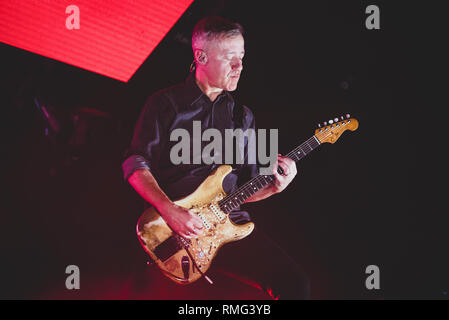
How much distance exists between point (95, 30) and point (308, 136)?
1782 millimetres

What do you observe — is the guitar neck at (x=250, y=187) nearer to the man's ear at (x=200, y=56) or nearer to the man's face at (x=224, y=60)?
the man's face at (x=224, y=60)

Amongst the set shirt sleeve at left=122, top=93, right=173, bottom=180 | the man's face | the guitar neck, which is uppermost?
the man's face

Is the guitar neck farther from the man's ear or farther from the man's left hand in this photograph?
the man's ear

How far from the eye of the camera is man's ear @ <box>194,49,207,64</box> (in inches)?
88.1

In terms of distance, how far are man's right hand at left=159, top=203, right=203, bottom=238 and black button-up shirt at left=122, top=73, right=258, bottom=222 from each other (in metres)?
0.22

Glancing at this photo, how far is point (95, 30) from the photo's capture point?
253 cm

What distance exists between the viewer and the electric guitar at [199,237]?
1.99m

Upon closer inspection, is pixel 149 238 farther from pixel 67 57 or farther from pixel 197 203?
pixel 67 57

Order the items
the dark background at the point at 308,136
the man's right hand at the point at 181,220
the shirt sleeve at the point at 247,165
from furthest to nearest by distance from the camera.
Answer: the dark background at the point at 308,136
the shirt sleeve at the point at 247,165
the man's right hand at the point at 181,220

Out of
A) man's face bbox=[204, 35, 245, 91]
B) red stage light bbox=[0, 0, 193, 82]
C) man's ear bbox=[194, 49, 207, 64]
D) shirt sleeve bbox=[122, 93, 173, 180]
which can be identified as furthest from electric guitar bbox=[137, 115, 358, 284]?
red stage light bbox=[0, 0, 193, 82]

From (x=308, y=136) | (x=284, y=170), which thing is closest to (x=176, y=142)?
(x=284, y=170)

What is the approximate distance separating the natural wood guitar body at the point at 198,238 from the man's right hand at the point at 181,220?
6 centimetres

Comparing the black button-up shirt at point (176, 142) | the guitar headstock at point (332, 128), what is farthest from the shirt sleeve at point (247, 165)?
the guitar headstock at point (332, 128)
